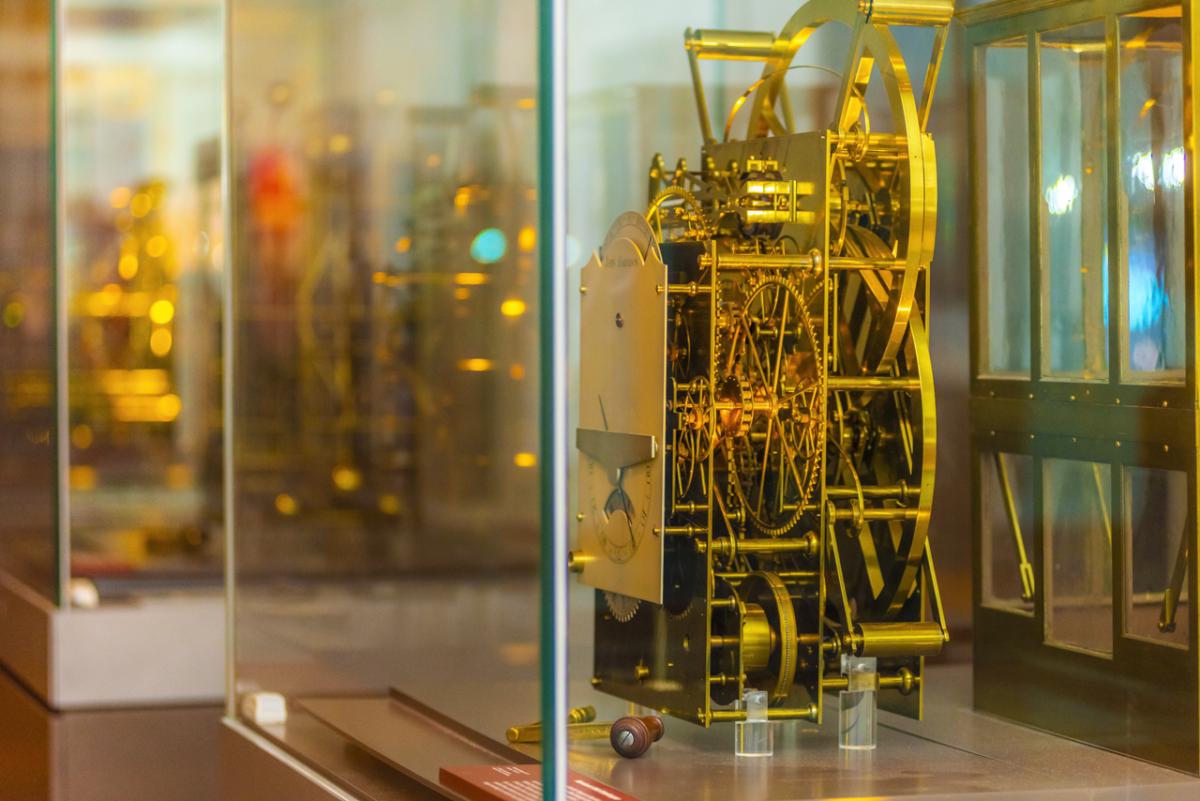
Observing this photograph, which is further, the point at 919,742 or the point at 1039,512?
the point at 1039,512

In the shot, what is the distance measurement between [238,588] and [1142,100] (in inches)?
108

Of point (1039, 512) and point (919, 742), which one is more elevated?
point (1039, 512)

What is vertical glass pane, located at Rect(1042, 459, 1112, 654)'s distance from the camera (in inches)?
163

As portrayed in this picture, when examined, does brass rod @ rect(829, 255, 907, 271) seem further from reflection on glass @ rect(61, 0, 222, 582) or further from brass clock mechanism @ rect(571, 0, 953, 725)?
reflection on glass @ rect(61, 0, 222, 582)

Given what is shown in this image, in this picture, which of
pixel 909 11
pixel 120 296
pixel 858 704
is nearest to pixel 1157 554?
pixel 858 704

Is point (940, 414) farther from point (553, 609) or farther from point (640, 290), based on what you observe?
point (553, 609)

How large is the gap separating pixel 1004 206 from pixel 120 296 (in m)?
4.43

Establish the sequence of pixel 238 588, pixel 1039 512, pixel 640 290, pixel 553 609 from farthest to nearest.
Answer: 1. pixel 238 588
2. pixel 1039 512
3. pixel 640 290
4. pixel 553 609

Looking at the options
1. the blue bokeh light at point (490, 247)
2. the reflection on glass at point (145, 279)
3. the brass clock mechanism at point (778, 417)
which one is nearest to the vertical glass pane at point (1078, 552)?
the brass clock mechanism at point (778, 417)

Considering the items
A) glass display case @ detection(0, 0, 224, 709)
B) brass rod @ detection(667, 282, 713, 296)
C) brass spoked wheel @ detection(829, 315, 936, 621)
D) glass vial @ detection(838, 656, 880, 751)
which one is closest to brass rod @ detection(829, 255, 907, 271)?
brass spoked wheel @ detection(829, 315, 936, 621)

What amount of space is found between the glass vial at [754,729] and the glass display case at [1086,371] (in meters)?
0.74

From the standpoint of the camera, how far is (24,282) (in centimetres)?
789

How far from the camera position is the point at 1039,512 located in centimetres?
435

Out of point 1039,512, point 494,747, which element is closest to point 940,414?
point 1039,512
